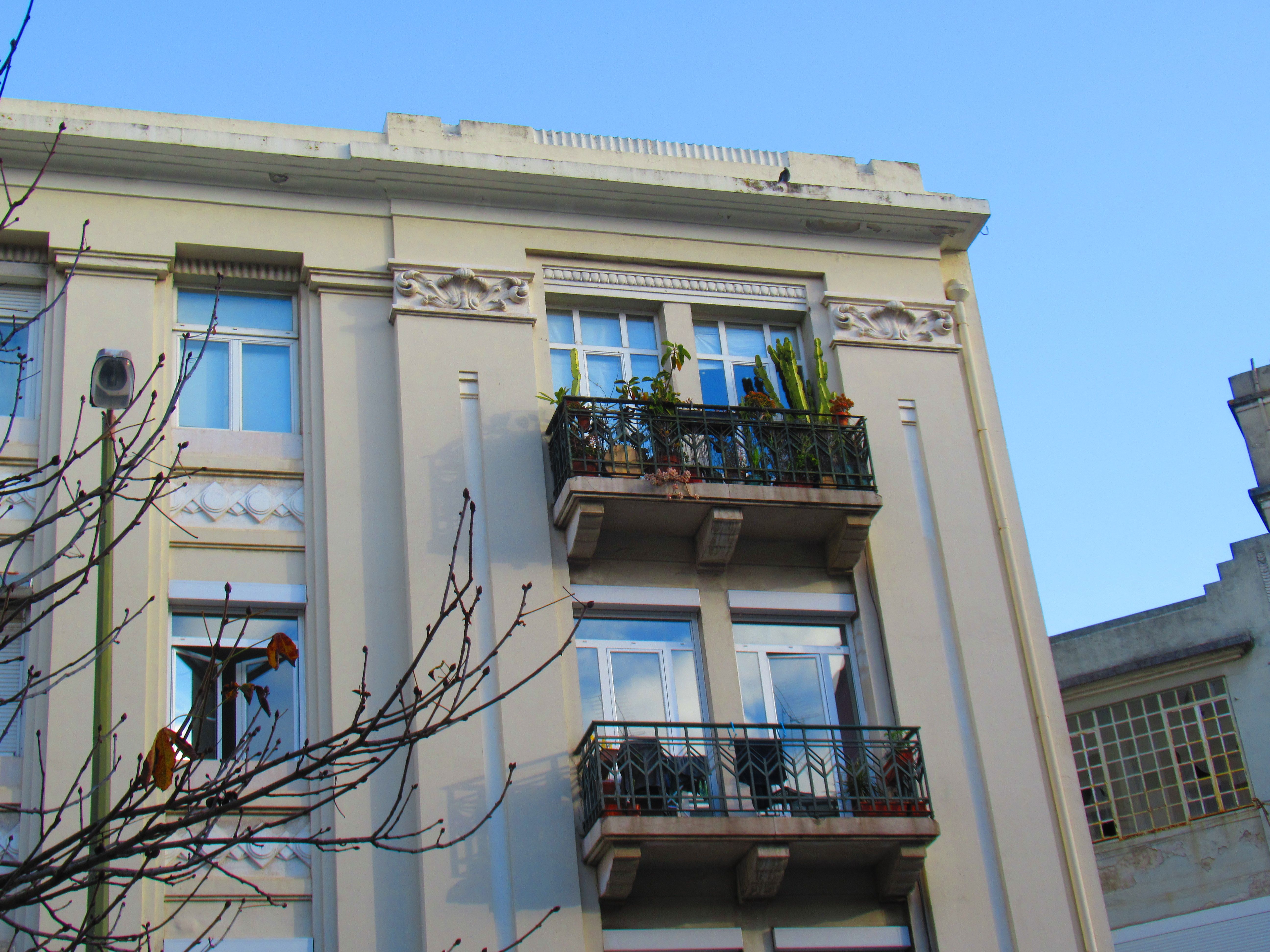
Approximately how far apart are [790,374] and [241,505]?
19.9 ft

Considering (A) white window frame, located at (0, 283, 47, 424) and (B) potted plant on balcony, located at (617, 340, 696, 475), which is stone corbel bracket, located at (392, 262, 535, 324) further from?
(A) white window frame, located at (0, 283, 47, 424)

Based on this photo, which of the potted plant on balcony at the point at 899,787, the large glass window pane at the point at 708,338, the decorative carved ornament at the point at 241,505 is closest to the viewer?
the potted plant on balcony at the point at 899,787

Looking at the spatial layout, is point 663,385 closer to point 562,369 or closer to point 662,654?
point 562,369

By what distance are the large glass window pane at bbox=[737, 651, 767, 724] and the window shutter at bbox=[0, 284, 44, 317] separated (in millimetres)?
8081

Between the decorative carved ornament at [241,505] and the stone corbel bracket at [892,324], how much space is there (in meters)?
6.46

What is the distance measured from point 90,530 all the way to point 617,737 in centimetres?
526

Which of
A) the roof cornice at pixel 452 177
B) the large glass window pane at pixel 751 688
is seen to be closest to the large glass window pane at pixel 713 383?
the roof cornice at pixel 452 177

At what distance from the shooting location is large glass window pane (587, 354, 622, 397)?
687 inches

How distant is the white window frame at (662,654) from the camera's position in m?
15.6

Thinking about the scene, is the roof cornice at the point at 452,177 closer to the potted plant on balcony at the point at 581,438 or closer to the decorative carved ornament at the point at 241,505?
the potted plant on balcony at the point at 581,438

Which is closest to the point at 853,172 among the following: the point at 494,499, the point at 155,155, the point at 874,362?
the point at 874,362

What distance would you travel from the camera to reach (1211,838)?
74.6 ft

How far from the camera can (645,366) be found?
17781 mm

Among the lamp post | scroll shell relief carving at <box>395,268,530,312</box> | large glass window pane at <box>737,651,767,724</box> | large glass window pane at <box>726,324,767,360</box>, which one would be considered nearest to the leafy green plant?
large glass window pane at <box>726,324,767,360</box>
